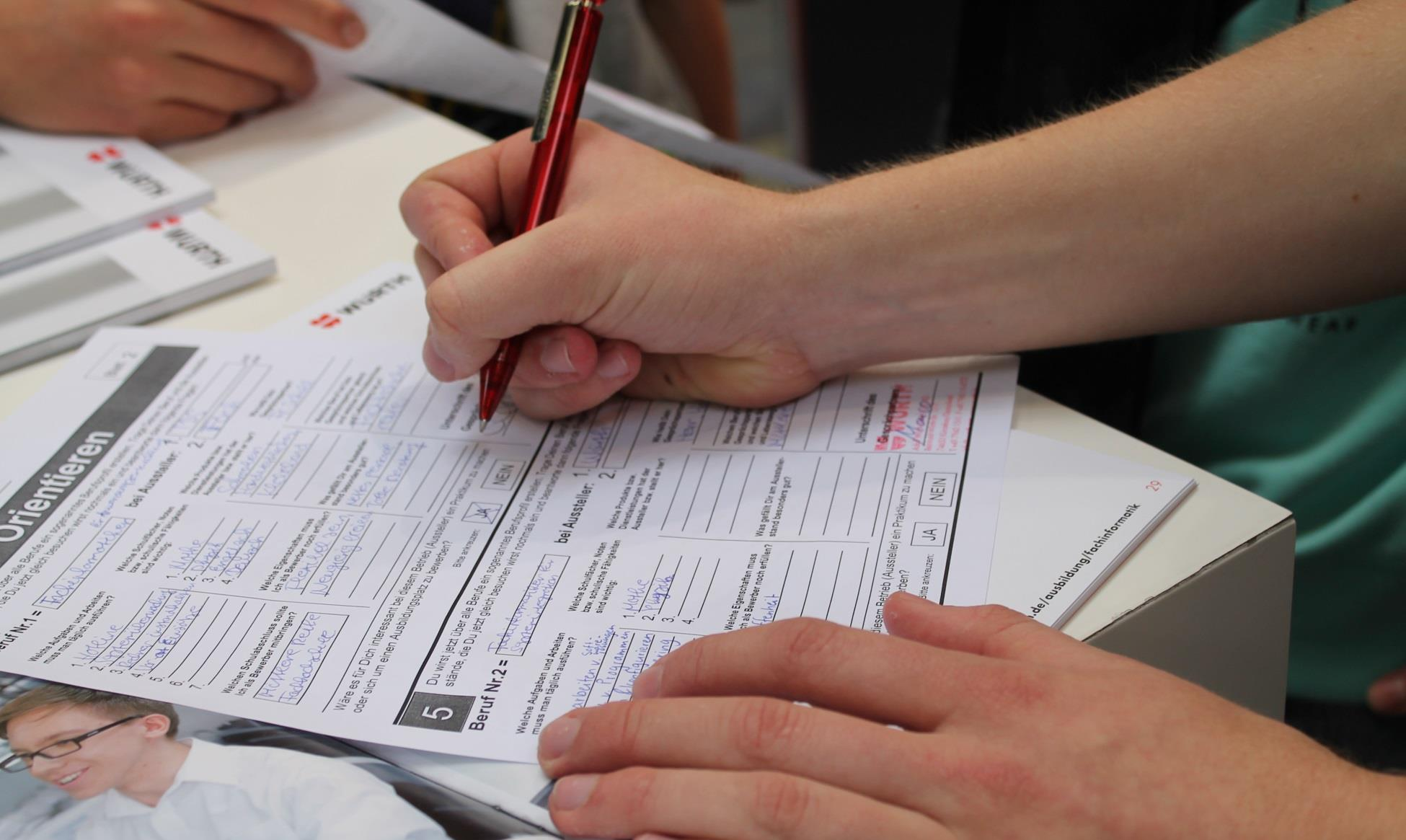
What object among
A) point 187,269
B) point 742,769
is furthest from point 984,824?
point 187,269

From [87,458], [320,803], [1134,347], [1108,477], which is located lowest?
[320,803]

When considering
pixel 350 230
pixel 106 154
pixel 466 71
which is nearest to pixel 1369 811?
pixel 350 230

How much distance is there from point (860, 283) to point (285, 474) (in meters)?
0.33

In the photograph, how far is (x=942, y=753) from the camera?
41 cm

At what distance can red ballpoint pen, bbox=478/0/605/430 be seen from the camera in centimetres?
63

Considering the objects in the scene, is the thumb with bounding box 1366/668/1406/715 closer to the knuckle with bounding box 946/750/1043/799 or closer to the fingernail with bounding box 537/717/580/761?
the knuckle with bounding box 946/750/1043/799

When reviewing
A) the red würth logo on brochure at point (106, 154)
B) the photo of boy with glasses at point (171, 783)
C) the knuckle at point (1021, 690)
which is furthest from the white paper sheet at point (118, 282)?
the knuckle at point (1021, 690)

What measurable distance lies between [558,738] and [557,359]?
0.77 feet

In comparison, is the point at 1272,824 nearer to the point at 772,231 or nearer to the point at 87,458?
the point at 772,231

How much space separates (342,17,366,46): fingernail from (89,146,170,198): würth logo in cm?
19

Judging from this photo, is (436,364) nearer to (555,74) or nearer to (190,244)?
(555,74)

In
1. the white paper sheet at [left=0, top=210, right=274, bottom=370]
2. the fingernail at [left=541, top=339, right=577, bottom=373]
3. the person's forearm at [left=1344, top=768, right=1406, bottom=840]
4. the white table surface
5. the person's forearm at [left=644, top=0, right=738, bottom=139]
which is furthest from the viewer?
the person's forearm at [left=644, top=0, right=738, bottom=139]

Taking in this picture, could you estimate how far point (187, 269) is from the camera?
0.77 metres

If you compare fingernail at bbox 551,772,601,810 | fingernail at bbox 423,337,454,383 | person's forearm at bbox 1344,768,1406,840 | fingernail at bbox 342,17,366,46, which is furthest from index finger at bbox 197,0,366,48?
person's forearm at bbox 1344,768,1406,840
